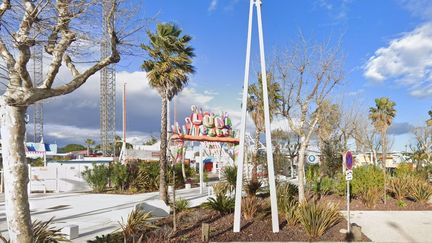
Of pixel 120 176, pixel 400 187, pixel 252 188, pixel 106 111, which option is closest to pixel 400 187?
pixel 400 187

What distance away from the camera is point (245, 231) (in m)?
9.73

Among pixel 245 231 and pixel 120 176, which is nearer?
→ pixel 245 231

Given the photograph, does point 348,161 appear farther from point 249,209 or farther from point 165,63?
point 165,63

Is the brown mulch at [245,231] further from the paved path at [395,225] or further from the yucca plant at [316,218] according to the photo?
the paved path at [395,225]

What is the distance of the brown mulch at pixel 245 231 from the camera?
355 inches

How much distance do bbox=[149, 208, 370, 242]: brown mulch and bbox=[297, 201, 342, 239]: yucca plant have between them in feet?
0.49

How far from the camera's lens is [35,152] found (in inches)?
1155

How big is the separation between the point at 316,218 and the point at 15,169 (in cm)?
673

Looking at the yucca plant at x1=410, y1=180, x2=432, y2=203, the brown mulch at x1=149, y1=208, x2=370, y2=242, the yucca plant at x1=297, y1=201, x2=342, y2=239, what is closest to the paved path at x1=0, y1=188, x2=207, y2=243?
the brown mulch at x1=149, y1=208, x2=370, y2=242

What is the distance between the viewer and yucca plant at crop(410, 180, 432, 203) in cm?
1624

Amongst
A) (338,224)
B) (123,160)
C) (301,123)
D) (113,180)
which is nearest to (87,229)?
(338,224)

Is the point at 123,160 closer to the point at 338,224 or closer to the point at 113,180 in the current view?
the point at 113,180

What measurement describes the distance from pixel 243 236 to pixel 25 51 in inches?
245

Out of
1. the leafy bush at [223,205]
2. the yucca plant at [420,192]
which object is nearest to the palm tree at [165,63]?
the leafy bush at [223,205]
